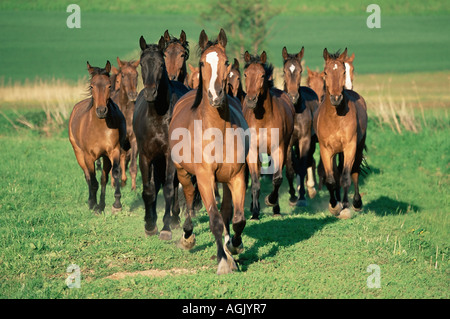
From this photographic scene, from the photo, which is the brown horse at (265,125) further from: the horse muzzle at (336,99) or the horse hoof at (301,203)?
the horse hoof at (301,203)

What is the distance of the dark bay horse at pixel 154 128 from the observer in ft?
30.7

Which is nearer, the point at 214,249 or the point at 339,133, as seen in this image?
the point at 214,249

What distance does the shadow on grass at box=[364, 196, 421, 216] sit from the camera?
481 inches

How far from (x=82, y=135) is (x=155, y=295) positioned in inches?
222

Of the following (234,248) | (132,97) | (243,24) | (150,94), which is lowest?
(234,248)

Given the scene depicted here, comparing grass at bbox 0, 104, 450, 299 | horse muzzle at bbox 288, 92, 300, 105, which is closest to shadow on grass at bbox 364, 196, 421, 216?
grass at bbox 0, 104, 450, 299

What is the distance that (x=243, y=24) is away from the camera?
3022 cm

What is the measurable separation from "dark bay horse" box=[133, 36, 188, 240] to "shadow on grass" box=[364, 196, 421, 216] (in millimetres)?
4367

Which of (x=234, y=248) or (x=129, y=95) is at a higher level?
(x=129, y=95)

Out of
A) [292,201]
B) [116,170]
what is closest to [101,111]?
[116,170]

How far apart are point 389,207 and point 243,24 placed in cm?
1895

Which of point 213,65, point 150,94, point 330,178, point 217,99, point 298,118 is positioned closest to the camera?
point 217,99

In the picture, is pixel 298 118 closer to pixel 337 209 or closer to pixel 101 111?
pixel 337 209

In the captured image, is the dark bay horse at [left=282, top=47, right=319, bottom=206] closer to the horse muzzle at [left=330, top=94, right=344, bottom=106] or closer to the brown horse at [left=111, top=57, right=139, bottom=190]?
the horse muzzle at [left=330, top=94, right=344, bottom=106]
